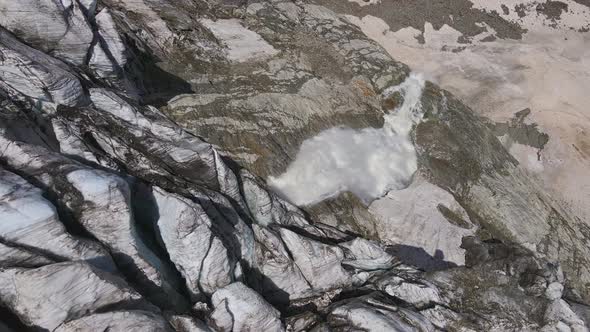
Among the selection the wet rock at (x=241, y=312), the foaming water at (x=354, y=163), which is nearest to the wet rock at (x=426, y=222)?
the foaming water at (x=354, y=163)

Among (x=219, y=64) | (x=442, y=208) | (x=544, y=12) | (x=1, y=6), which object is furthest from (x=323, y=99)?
(x=544, y=12)

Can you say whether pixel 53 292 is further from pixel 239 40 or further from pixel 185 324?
pixel 239 40

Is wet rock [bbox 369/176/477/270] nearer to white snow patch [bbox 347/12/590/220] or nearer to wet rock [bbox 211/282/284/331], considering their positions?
white snow patch [bbox 347/12/590/220]

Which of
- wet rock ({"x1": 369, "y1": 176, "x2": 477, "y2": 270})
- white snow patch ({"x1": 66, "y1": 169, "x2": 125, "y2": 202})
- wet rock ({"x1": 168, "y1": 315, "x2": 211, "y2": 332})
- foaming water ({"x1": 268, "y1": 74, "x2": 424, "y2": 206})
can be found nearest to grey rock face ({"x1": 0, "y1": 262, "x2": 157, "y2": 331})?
wet rock ({"x1": 168, "y1": 315, "x2": 211, "y2": 332})

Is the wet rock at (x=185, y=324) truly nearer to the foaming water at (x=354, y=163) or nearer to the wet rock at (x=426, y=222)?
the foaming water at (x=354, y=163)

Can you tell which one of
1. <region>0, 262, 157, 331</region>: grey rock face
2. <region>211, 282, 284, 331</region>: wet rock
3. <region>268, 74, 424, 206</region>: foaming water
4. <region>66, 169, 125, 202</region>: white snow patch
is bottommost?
<region>268, 74, 424, 206</region>: foaming water

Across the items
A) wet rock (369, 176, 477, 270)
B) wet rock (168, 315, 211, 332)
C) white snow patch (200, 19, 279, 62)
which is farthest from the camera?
white snow patch (200, 19, 279, 62)

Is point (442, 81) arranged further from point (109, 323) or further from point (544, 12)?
point (109, 323)
